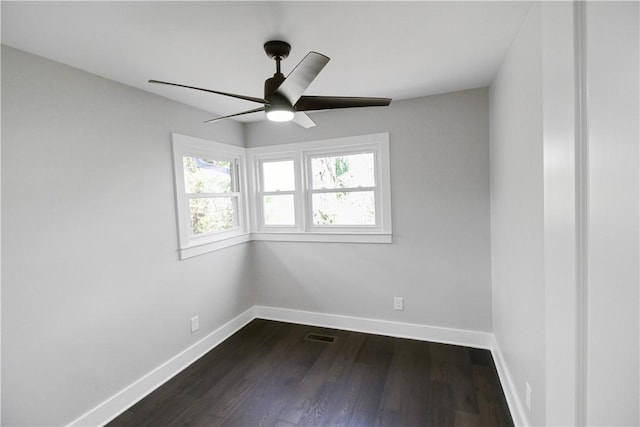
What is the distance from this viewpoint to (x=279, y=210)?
3.63 m

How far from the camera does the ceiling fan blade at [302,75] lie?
1.29 m

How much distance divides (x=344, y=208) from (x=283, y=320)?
1557 millimetres

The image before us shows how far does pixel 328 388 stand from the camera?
7.61ft

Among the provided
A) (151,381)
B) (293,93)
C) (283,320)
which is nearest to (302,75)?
(293,93)

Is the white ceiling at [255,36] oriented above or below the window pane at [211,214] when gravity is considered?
above

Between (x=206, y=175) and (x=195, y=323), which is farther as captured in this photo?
(x=206, y=175)

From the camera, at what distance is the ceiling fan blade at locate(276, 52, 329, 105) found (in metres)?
1.29

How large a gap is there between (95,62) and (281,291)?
274 centimetres

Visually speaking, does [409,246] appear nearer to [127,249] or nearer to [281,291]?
[281,291]

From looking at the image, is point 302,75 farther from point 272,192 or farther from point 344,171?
point 272,192

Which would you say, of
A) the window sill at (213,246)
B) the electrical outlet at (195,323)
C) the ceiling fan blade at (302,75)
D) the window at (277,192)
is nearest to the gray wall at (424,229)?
the window at (277,192)

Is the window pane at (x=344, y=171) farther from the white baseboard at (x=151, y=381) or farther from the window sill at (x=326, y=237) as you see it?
the white baseboard at (x=151, y=381)

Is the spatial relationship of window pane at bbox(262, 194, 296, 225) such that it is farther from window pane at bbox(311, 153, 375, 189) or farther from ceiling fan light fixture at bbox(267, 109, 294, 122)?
ceiling fan light fixture at bbox(267, 109, 294, 122)

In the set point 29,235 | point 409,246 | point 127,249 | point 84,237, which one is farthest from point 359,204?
point 29,235
